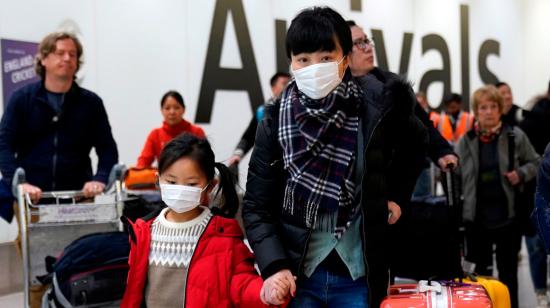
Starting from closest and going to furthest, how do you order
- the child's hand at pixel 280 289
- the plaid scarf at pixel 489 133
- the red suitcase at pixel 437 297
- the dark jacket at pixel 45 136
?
the child's hand at pixel 280 289, the red suitcase at pixel 437 297, the dark jacket at pixel 45 136, the plaid scarf at pixel 489 133

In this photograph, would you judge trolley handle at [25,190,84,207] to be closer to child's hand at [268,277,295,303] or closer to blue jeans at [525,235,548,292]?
child's hand at [268,277,295,303]

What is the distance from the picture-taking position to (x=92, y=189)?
3.58 meters

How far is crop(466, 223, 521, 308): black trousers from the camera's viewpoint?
4.44 metres

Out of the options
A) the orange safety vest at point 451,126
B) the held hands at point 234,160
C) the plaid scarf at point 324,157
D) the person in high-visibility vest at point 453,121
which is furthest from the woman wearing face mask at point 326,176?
the orange safety vest at point 451,126

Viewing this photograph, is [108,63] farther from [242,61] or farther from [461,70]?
[461,70]

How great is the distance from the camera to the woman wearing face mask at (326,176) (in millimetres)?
1909

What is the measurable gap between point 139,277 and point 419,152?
1.03 m

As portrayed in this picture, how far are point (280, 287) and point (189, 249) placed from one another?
563mm

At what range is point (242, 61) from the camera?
825 cm

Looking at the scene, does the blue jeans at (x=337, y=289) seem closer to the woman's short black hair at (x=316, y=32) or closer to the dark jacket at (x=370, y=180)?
the dark jacket at (x=370, y=180)

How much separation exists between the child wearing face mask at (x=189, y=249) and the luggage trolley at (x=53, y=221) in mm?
1156

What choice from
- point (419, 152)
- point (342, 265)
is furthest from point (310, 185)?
point (419, 152)

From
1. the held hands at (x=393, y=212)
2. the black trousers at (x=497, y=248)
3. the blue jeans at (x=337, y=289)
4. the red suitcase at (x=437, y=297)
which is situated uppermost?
the held hands at (x=393, y=212)

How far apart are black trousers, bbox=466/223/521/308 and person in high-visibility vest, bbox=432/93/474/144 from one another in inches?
137
